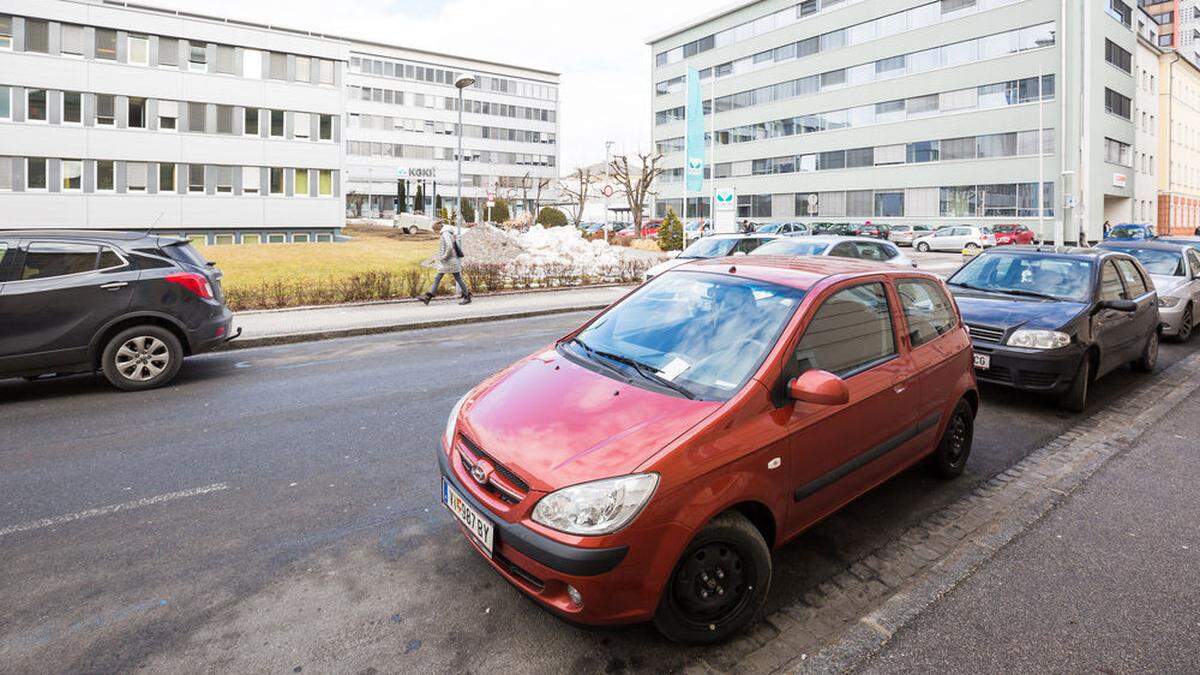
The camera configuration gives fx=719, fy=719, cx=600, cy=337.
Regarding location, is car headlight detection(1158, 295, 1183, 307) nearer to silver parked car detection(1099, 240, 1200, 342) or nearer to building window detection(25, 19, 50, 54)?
silver parked car detection(1099, 240, 1200, 342)

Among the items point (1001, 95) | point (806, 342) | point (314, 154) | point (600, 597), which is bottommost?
point (600, 597)

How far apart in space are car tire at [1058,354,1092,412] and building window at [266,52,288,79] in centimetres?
4242

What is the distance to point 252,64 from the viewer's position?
39.0 metres

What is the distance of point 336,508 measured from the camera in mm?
4391

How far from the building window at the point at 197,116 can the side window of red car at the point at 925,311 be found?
4193 cm

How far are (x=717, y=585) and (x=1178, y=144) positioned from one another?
255ft

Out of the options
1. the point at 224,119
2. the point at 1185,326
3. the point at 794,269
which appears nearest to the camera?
the point at 794,269

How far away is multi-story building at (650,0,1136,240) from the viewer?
45.4m

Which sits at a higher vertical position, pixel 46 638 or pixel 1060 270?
pixel 1060 270

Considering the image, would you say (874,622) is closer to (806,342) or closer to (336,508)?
(806,342)

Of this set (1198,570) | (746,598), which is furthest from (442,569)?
(1198,570)

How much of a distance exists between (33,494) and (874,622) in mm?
5070

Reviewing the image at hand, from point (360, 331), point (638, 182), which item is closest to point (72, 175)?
point (360, 331)

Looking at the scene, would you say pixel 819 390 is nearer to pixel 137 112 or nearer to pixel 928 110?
pixel 137 112
